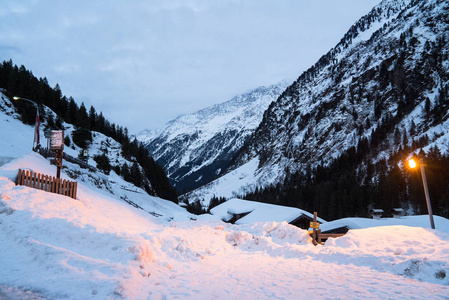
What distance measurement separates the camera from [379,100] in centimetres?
13762

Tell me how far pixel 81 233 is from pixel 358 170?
117 meters

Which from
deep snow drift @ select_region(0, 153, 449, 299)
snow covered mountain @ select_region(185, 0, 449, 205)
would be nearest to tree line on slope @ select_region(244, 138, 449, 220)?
snow covered mountain @ select_region(185, 0, 449, 205)

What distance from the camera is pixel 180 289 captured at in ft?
22.2

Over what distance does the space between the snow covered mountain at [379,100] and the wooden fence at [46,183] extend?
9972cm

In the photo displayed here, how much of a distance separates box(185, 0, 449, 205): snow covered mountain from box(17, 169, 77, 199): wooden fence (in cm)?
9972

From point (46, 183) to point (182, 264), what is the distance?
32.2 ft

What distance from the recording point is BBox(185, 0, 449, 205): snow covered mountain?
115 meters

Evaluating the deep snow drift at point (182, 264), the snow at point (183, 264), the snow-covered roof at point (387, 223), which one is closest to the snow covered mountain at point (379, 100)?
the snow-covered roof at point (387, 223)

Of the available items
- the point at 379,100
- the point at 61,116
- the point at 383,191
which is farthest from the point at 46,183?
the point at 379,100

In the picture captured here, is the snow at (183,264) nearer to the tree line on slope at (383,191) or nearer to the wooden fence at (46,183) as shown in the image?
the wooden fence at (46,183)

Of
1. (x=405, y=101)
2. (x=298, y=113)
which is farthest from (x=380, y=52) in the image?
(x=298, y=113)

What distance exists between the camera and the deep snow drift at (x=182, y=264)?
585 cm

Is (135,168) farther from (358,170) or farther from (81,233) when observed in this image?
(358,170)

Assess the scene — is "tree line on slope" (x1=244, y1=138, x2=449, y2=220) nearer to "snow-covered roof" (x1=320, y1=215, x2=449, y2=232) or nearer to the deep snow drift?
"snow-covered roof" (x1=320, y1=215, x2=449, y2=232)
